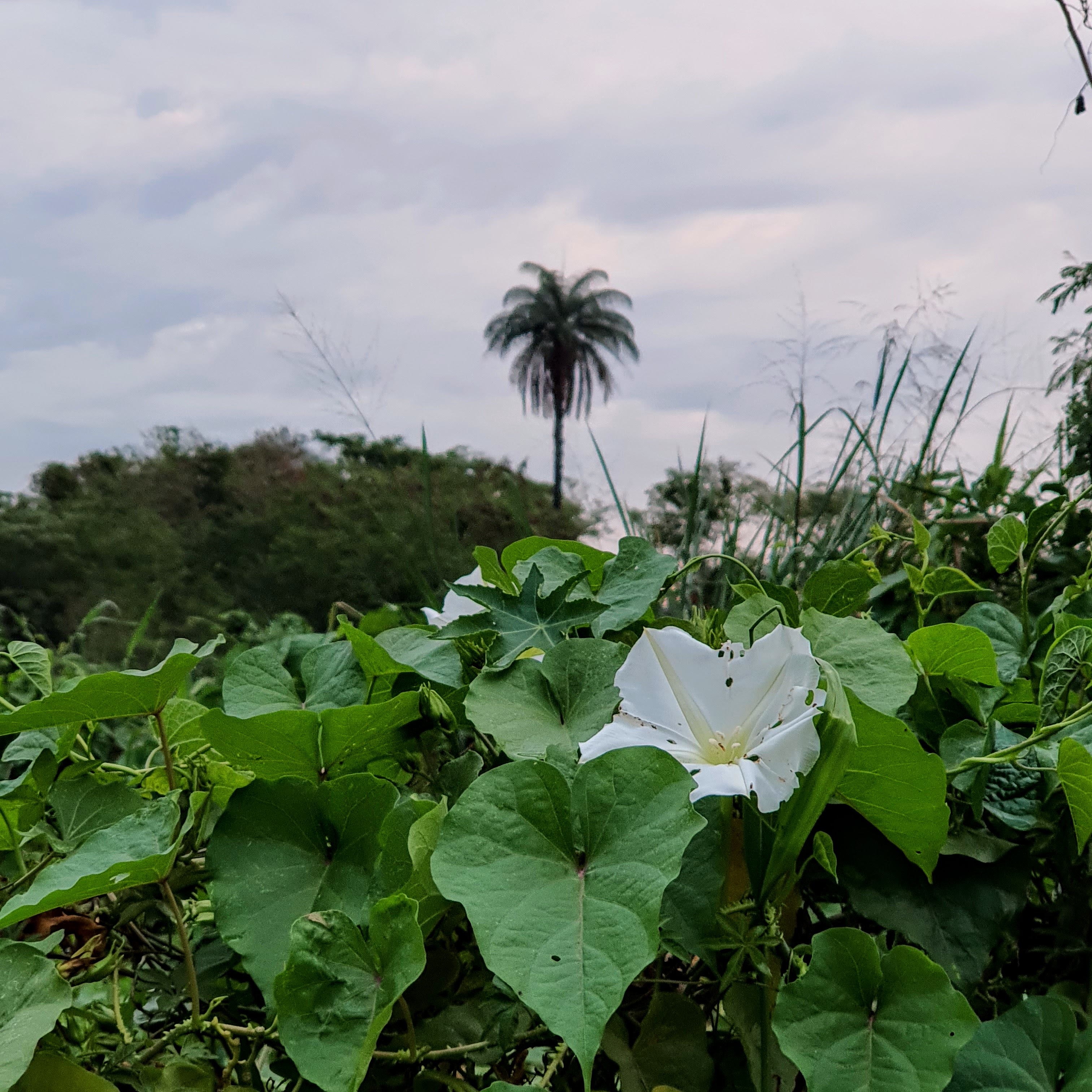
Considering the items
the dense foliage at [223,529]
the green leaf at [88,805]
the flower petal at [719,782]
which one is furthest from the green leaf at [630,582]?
the dense foliage at [223,529]

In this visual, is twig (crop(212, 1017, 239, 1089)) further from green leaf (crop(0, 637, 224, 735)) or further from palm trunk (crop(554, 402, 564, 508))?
palm trunk (crop(554, 402, 564, 508))

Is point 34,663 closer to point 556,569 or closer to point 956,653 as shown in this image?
point 556,569

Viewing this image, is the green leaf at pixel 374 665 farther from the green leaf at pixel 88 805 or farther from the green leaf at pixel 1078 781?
the green leaf at pixel 1078 781

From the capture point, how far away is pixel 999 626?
0.45 meters

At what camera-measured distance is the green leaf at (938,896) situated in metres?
0.31

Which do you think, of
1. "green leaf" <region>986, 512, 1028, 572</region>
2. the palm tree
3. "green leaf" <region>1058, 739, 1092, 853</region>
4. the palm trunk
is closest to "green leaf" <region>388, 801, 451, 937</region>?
"green leaf" <region>1058, 739, 1092, 853</region>

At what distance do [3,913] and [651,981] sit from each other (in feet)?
0.69

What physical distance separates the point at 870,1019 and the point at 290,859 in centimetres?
20

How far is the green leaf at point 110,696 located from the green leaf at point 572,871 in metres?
0.13

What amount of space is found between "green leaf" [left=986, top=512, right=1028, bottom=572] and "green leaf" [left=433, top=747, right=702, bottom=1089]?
26cm

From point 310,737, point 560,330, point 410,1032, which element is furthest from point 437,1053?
point 560,330

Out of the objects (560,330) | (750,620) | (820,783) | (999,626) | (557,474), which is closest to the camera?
(820,783)

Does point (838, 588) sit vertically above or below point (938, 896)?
above

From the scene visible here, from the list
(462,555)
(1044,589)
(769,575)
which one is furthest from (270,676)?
(462,555)
